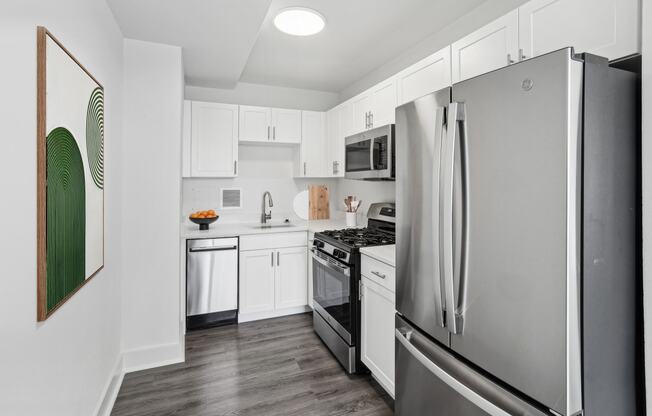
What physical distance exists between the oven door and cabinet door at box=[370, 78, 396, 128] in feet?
3.96

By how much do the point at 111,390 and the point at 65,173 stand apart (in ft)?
4.95

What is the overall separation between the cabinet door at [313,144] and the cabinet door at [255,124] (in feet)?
1.33

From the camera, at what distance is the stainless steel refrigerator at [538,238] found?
3.20 feet

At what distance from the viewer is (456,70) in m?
1.94

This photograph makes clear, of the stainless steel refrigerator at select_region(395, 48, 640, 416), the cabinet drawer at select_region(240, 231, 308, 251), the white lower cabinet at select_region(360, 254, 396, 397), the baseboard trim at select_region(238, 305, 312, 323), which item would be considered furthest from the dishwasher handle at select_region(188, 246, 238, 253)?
the stainless steel refrigerator at select_region(395, 48, 640, 416)

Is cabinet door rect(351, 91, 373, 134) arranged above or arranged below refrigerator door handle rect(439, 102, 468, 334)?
above

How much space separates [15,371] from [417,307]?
147cm

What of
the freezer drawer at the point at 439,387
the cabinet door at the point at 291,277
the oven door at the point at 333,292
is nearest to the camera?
the freezer drawer at the point at 439,387

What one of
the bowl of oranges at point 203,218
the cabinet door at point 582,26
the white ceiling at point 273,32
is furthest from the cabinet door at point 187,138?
the cabinet door at point 582,26

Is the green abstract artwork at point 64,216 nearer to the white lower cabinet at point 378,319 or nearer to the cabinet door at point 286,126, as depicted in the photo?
the white lower cabinet at point 378,319

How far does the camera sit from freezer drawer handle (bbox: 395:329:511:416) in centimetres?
117

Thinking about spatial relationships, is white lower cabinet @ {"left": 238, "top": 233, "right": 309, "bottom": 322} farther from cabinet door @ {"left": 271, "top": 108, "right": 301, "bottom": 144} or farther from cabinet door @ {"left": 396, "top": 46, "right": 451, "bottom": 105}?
cabinet door @ {"left": 396, "top": 46, "right": 451, "bottom": 105}

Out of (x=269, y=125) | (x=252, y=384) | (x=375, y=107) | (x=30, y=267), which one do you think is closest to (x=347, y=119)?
(x=375, y=107)

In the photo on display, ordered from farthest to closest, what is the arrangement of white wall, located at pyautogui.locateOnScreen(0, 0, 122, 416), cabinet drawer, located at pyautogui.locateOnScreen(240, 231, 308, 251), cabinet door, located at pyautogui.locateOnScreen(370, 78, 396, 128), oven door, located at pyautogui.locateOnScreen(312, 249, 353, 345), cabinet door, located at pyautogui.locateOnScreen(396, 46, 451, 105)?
cabinet drawer, located at pyautogui.locateOnScreen(240, 231, 308, 251) → cabinet door, located at pyautogui.locateOnScreen(370, 78, 396, 128) → oven door, located at pyautogui.locateOnScreen(312, 249, 353, 345) → cabinet door, located at pyautogui.locateOnScreen(396, 46, 451, 105) → white wall, located at pyautogui.locateOnScreen(0, 0, 122, 416)
